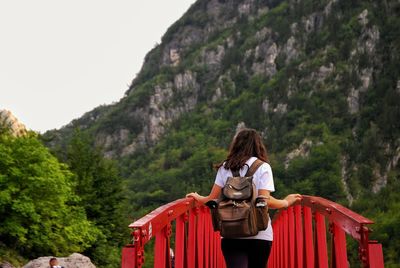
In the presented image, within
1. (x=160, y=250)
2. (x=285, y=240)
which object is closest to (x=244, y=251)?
(x=160, y=250)

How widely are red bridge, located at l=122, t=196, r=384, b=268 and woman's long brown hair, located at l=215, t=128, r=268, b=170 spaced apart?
0.68 m

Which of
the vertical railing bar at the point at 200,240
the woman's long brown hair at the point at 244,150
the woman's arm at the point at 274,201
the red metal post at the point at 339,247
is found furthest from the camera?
the vertical railing bar at the point at 200,240

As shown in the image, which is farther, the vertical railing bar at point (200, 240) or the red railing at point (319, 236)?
the vertical railing bar at point (200, 240)

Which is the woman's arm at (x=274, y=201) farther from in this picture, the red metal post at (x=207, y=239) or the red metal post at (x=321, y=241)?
the red metal post at (x=207, y=239)

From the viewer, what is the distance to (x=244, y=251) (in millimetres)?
4191

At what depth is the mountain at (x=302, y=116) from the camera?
122812mm

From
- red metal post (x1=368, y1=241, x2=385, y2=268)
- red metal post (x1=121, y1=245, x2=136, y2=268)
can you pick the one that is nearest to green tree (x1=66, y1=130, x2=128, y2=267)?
red metal post (x1=121, y1=245, x2=136, y2=268)

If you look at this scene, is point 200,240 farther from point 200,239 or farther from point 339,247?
point 339,247

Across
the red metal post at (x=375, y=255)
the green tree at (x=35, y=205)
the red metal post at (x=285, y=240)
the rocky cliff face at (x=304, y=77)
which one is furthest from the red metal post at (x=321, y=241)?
the rocky cliff face at (x=304, y=77)

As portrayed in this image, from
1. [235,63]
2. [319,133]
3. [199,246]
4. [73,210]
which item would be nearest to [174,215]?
[199,246]

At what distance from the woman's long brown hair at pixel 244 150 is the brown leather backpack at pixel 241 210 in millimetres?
177

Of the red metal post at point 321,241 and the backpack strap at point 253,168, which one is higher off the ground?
the backpack strap at point 253,168

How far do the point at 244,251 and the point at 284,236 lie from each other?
426 cm

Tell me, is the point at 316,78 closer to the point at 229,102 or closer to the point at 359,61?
the point at 359,61
